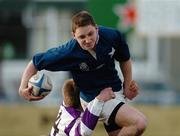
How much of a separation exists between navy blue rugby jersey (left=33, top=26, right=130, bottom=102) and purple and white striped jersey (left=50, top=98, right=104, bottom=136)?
17 cm

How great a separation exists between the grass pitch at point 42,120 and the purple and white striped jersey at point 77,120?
848 cm

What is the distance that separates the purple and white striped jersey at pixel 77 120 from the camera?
11.3 meters

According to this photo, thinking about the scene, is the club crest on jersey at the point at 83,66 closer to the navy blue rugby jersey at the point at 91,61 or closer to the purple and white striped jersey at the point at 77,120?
the navy blue rugby jersey at the point at 91,61

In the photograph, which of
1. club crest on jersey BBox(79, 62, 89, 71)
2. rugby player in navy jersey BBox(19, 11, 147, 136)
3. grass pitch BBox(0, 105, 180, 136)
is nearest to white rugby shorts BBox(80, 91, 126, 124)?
rugby player in navy jersey BBox(19, 11, 147, 136)

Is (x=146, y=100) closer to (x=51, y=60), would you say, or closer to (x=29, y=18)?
(x=29, y=18)

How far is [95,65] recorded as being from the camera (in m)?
11.1

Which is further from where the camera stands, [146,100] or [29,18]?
[29,18]

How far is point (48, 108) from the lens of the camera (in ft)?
69.0

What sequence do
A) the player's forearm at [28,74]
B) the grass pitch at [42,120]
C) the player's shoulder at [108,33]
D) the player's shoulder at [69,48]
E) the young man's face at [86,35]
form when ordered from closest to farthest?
the young man's face at [86,35]
the player's shoulder at [69,48]
the player's shoulder at [108,33]
the player's forearm at [28,74]
the grass pitch at [42,120]

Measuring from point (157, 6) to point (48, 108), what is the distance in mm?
6417

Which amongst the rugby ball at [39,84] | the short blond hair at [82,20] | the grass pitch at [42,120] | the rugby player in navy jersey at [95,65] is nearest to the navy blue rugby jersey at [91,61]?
the rugby player in navy jersey at [95,65]

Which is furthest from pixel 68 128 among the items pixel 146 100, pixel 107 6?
pixel 146 100

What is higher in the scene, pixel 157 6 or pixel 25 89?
pixel 25 89

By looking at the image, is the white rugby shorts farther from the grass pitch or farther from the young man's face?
the grass pitch
